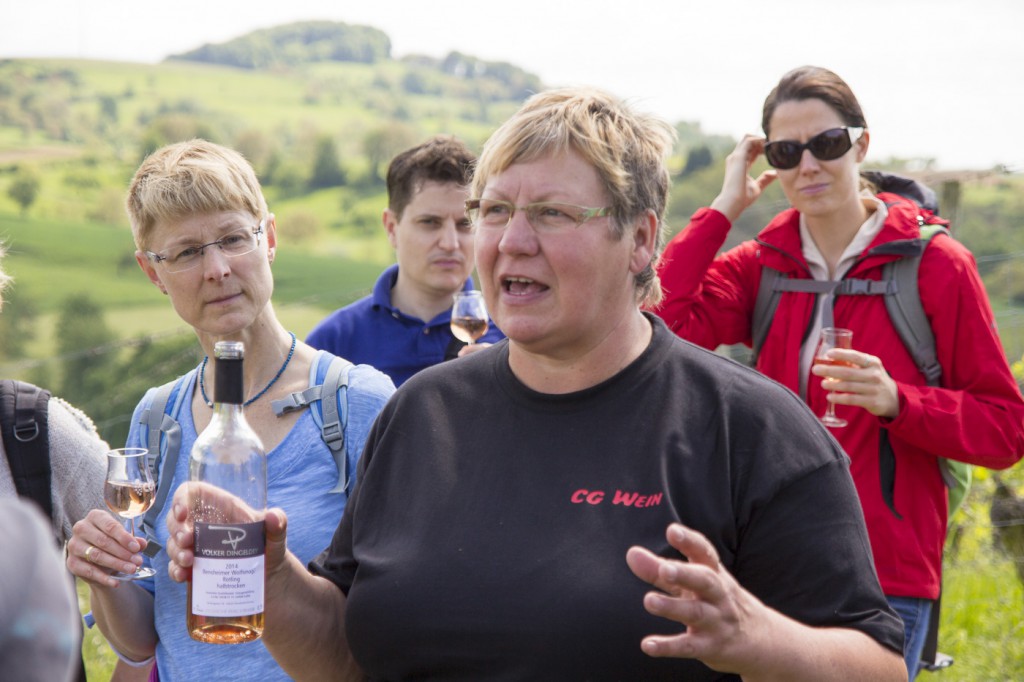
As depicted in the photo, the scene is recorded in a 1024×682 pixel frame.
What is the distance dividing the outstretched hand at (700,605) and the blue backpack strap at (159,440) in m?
1.64

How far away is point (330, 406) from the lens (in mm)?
3131

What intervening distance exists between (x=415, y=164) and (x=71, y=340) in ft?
65.4

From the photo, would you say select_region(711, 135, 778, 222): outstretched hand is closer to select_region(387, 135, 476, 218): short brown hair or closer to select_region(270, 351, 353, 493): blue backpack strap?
select_region(387, 135, 476, 218): short brown hair

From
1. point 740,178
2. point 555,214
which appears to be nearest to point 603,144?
point 555,214

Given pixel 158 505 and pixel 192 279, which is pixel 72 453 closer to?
pixel 158 505

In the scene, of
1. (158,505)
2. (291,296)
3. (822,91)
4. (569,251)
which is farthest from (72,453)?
(291,296)

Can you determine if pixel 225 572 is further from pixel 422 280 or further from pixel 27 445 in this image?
pixel 422 280

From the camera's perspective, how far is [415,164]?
4910 millimetres

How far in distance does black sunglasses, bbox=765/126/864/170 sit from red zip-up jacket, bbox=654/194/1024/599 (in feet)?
0.90

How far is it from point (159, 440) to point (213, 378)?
0.27 m

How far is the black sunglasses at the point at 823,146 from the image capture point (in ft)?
13.7

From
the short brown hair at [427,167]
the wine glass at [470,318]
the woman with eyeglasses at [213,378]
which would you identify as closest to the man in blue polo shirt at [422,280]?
the short brown hair at [427,167]

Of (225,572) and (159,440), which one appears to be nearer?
(225,572)

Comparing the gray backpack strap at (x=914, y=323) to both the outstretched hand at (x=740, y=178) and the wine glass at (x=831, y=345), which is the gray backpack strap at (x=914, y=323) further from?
the outstretched hand at (x=740, y=178)
